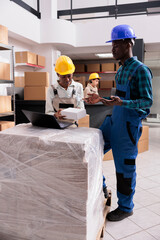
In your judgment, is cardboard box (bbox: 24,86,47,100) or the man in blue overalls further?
cardboard box (bbox: 24,86,47,100)

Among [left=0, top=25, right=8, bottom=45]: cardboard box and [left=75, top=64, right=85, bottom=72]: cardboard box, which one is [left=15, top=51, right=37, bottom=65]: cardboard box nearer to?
[left=0, top=25, right=8, bottom=45]: cardboard box

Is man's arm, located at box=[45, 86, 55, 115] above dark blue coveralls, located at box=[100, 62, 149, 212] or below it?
above

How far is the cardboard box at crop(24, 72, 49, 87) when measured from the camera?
4.53 m

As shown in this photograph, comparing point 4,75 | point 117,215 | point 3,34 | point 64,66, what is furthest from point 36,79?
point 117,215

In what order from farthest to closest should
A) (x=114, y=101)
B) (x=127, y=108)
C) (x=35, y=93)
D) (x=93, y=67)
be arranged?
(x=93, y=67)
(x=35, y=93)
(x=127, y=108)
(x=114, y=101)

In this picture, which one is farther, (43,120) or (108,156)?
(108,156)

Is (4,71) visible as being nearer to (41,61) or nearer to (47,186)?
(41,61)

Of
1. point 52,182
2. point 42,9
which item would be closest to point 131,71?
point 52,182

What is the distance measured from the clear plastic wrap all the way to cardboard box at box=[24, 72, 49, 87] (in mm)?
3322

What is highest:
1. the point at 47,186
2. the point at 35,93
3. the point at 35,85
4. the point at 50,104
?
the point at 35,85

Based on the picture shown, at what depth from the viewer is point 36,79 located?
4.58 meters

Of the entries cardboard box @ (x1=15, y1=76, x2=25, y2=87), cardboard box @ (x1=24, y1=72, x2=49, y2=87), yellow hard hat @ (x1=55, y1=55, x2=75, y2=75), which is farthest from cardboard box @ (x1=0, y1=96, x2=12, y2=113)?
yellow hard hat @ (x1=55, y1=55, x2=75, y2=75)

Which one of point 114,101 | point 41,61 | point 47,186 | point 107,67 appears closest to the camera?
point 47,186

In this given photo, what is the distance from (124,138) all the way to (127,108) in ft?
0.77
